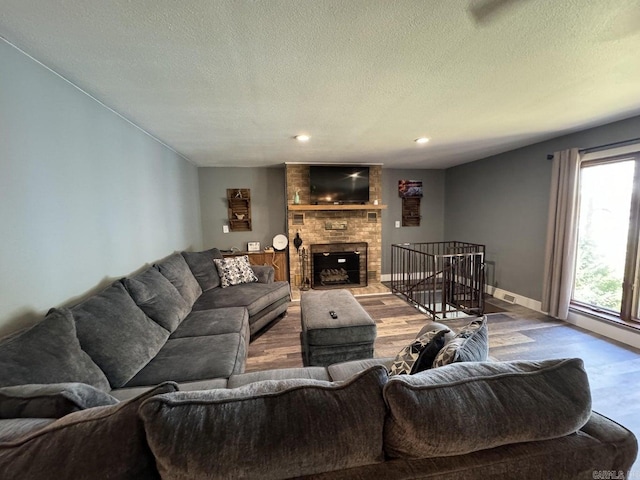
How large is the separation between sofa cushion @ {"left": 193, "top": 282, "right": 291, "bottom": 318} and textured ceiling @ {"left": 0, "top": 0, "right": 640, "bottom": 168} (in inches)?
69.9

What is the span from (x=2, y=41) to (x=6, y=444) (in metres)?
1.81

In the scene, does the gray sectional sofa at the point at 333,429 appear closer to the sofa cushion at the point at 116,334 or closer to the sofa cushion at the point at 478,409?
the sofa cushion at the point at 478,409

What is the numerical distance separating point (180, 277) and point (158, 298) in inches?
24.1

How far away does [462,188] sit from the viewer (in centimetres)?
507

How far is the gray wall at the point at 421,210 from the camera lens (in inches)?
212

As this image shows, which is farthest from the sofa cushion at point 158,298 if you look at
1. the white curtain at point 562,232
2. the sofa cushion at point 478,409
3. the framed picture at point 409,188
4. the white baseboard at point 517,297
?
the framed picture at point 409,188

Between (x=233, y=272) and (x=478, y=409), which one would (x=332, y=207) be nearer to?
(x=233, y=272)

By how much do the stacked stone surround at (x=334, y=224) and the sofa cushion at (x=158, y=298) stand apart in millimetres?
2668

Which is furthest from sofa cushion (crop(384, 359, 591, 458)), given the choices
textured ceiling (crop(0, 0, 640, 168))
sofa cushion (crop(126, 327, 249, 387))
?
textured ceiling (crop(0, 0, 640, 168))

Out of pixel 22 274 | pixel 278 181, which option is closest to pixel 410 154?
pixel 278 181

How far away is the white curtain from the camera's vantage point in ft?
9.98

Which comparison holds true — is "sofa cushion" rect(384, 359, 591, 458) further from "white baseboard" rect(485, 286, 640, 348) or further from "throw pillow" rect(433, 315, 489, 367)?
"white baseboard" rect(485, 286, 640, 348)

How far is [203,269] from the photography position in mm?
3225

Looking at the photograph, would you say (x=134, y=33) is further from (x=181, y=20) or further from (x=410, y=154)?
(x=410, y=154)
